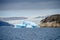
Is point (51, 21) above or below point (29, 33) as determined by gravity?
above

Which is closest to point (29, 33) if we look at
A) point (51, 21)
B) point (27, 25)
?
point (27, 25)

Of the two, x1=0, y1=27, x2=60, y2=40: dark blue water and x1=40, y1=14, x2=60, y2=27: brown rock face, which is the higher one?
x1=40, y1=14, x2=60, y2=27: brown rock face

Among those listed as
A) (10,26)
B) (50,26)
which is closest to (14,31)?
(10,26)

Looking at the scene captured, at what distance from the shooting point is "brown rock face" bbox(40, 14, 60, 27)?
2562 millimetres

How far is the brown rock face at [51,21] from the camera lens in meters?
2.56

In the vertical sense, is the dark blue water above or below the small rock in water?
below

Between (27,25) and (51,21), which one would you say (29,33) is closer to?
(27,25)

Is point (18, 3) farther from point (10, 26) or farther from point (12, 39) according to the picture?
point (12, 39)

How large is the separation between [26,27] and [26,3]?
0.49 meters

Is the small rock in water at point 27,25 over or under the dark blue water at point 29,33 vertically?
over

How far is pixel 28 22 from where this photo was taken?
264 centimetres

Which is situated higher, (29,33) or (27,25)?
(27,25)

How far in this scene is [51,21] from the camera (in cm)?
257

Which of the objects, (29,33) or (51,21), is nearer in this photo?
(51,21)
